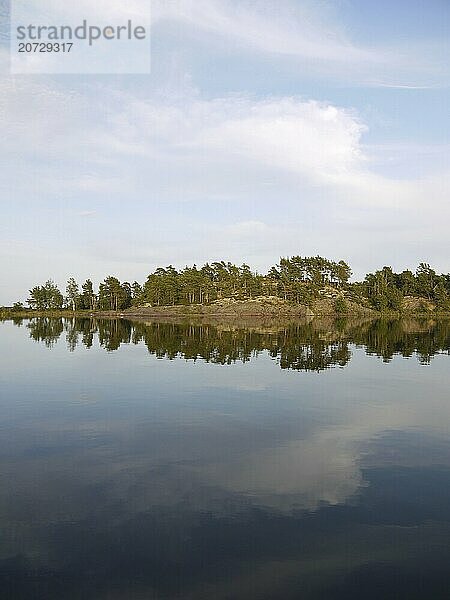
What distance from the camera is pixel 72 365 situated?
5016 centimetres

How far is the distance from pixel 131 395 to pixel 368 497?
21094 mm

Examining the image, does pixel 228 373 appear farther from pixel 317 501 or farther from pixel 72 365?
pixel 317 501

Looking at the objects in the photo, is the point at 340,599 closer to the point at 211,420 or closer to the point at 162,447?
the point at 162,447

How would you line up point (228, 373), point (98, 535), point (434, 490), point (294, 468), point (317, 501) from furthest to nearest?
point (228, 373), point (294, 468), point (434, 490), point (317, 501), point (98, 535)

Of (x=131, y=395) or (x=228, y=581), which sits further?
(x=131, y=395)

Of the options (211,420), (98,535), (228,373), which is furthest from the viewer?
(228,373)

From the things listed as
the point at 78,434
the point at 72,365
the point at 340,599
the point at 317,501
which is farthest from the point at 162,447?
the point at 72,365

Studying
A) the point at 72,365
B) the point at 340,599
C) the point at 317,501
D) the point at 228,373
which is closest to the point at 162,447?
the point at 317,501

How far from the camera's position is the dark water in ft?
39.2

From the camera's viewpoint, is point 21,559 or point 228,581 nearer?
point 228,581

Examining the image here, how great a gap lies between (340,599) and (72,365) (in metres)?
42.9

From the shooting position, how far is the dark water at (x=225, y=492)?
11938 mm

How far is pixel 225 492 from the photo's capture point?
55.7ft

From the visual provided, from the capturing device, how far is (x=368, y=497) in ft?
54.4
